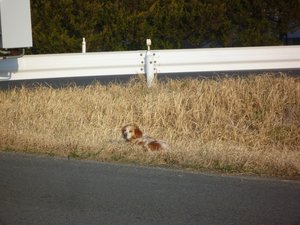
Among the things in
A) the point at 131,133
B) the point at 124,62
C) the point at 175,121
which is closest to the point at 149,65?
the point at 124,62

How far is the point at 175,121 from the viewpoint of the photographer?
9.28 m

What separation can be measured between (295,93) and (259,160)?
10.9 feet

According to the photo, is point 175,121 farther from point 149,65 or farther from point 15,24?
point 15,24

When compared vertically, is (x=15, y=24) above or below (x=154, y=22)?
below

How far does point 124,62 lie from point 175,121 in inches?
92.9

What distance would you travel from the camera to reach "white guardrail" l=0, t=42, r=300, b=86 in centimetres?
1108

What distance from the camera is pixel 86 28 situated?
13.4 meters

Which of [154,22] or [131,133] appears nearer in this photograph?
[131,133]

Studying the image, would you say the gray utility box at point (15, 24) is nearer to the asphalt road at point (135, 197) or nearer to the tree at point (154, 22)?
the tree at point (154, 22)

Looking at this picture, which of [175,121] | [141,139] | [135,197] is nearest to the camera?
[135,197]

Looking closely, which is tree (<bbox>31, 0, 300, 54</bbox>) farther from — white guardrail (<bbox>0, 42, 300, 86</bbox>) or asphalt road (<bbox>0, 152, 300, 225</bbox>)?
asphalt road (<bbox>0, 152, 300, 225</bbox>)

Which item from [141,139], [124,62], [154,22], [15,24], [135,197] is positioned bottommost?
[135,197]

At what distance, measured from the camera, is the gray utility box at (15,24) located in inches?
425

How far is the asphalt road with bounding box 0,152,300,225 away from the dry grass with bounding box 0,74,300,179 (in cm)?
55
